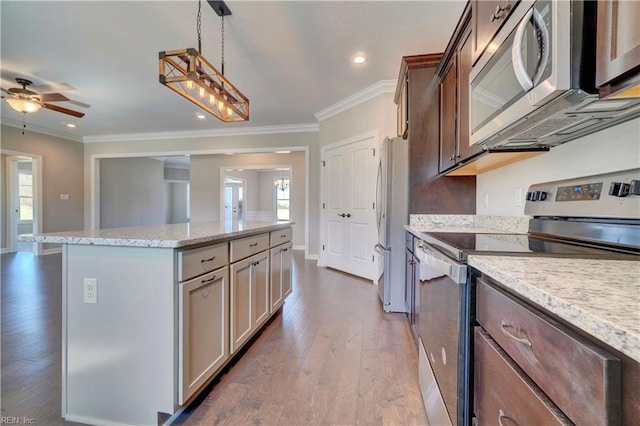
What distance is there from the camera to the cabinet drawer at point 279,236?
98.3 inches

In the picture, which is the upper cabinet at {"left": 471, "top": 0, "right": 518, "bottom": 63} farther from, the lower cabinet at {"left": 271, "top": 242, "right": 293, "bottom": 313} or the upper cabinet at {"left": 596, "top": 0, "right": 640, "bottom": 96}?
the lower cabinet at {"left": 271, "top": 242, "right": 293, "bottom": 313}

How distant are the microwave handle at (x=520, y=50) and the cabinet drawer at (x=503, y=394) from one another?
0.80 meters

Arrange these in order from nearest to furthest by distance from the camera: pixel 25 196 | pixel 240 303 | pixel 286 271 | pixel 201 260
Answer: pixel 201 260
pixel 240 303
pixel 286 271
pixel 25 196

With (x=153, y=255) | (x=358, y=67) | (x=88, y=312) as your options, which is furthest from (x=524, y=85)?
(x=358, y=67)

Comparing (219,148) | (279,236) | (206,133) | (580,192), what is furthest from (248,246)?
(206,133)

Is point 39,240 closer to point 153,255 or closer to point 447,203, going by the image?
point 153,255

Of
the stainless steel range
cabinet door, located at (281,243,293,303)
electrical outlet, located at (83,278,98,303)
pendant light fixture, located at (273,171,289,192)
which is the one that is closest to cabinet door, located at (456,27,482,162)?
the stainless steel range

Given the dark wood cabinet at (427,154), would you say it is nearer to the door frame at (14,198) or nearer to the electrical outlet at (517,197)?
the electrical outlet at (517,197)

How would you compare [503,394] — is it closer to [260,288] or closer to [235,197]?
[260,288]

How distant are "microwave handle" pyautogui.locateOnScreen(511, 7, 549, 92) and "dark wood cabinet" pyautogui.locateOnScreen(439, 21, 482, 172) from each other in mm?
635

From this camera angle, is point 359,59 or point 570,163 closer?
point 570,163

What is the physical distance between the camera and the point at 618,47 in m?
0.71

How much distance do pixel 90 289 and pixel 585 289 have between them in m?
1.82

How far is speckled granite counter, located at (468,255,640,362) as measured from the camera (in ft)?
1.26
